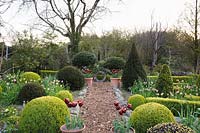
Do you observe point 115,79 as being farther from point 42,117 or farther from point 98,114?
point 42,117

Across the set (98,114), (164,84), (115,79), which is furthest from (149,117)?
(115,79)

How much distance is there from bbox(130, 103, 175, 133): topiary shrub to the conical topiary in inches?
243

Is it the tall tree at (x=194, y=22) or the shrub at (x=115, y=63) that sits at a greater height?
the tall tree at (x=194, y=22)

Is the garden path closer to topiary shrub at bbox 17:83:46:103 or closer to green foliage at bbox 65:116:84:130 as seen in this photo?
green foliage at bbox 65:116:84:130

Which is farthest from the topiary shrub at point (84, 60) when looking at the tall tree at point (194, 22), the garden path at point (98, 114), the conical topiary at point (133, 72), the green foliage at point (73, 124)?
the green foliage at point (73, 124)

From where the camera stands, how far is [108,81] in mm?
15109

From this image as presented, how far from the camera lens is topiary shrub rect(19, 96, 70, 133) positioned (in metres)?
4.44

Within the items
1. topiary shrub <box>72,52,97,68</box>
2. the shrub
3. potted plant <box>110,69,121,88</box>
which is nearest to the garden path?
potted plant <box>110,69,121,88</box>

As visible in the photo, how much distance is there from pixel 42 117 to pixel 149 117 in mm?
1887

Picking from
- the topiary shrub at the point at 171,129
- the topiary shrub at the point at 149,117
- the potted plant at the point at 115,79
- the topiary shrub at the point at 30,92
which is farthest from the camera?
the potted plant at the point at 115,79

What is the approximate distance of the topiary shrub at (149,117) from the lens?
15.1 feet

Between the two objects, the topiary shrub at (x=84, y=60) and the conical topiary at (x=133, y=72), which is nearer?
the conical topiary at (x=133, y=72)

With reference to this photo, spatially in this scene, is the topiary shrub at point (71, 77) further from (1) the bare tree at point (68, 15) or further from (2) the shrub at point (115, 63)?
(1) the bare tree at point (68, 15)

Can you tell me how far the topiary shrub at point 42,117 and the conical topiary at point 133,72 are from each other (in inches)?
262
